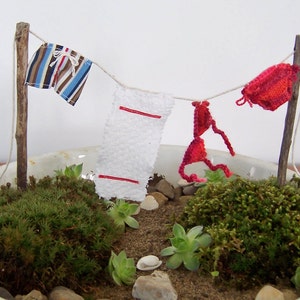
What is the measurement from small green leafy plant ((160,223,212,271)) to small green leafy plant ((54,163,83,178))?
0.27m

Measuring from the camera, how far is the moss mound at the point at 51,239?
777 millimetres

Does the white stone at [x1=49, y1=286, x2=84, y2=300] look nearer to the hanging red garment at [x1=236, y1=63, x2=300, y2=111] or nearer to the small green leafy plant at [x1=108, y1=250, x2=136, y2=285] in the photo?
the small green leafy plant at [x1=108, y1=250, x2=136, y2=285]

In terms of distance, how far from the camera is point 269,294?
76 cm

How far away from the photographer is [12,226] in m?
0.80

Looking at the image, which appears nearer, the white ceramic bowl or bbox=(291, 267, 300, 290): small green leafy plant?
bbox=(291, 267, 300, 290): small green leafy plant

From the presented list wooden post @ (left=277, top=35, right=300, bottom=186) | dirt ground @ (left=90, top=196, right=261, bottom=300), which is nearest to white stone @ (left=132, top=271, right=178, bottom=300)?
dirt ground @ (left=90, top=196, right=261, bottom=300)

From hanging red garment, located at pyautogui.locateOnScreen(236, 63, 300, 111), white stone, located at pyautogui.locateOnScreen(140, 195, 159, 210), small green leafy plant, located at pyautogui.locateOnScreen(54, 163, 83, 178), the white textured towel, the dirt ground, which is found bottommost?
the dirt ground

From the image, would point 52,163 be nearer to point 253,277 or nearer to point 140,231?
point 140,231

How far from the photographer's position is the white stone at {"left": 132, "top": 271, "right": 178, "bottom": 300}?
0.77 m

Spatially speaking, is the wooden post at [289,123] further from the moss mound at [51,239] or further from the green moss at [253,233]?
the moss mound at [51,239]

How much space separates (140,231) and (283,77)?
355 mm

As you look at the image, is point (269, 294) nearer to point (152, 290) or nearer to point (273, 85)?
point (152, 290)

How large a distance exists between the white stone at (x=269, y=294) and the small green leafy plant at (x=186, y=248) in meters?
0.12

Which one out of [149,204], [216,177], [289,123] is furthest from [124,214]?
[289,123]
